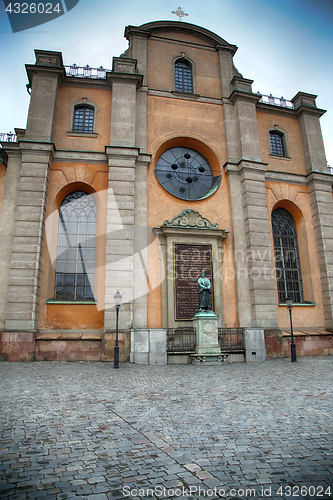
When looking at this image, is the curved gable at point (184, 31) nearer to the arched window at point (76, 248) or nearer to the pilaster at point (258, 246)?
the pilaster at point (258, 246)

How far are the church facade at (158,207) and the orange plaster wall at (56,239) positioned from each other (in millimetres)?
66

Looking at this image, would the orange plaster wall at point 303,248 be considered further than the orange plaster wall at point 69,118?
Yes

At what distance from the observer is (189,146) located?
776 inches

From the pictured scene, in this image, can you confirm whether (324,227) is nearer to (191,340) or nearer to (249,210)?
(249,210)

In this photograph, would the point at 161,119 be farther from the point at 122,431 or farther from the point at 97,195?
the point at 122,431

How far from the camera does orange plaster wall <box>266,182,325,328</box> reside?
18.2 meters

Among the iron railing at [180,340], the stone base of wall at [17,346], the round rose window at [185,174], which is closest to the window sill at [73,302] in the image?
the stone base of wall at [17,346]

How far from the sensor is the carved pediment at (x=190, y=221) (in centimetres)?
1702

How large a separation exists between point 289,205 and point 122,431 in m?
17.9

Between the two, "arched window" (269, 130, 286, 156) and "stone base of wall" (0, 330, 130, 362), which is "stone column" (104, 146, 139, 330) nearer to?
"stone base of wall" (0, 330, 130, 362)

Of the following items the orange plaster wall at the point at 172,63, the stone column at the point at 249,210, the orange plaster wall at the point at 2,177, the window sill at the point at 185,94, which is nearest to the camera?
the orange plaster wall at the point at 2,177

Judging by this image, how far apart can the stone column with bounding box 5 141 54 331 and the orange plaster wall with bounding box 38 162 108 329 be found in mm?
687

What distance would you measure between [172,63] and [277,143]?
322 inches

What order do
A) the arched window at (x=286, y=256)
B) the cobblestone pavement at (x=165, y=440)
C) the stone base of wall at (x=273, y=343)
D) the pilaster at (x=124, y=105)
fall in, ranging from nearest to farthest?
the cobblestone pavement at (x=165, y=440) → the stone base of wall at (x=273, y=343) → the pilaster at (x=124, y=105) → the arched window at (x=286, y=256)
